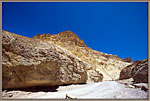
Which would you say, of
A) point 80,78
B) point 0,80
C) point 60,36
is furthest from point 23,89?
point 60,36

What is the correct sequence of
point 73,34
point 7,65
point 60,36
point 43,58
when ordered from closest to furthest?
point 7,65, point 43,58, point 60,36, point 73,34

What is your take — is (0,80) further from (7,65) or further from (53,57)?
(53,57)

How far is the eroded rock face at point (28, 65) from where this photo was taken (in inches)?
264

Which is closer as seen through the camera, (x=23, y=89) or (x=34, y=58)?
(x=23, y=89)

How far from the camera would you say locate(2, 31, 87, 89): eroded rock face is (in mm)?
6703

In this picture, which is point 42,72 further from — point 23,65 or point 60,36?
point 60,36

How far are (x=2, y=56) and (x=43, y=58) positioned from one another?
292 cm

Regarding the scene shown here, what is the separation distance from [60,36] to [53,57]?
29.1 m

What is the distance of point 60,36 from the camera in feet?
121

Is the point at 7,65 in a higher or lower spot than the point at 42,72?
higher

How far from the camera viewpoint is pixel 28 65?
23.7 feet

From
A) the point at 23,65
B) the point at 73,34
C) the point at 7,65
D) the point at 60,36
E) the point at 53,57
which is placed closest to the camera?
the point at 7,65

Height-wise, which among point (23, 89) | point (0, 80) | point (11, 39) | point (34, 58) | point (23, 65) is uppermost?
point (11, 39)

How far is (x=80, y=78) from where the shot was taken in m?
11.2
